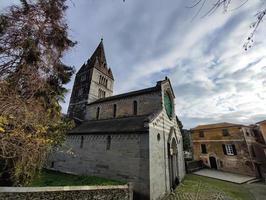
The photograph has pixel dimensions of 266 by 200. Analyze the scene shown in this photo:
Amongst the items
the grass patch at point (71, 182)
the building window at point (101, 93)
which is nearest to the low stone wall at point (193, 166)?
the grass patch at point (71, 182)

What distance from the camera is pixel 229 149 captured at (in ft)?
79.0

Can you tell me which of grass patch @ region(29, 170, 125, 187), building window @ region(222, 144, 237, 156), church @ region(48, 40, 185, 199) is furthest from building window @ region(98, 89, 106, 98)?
building window @ region(222, 144, 237, 156)

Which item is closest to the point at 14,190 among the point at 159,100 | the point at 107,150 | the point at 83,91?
the point at 107,150

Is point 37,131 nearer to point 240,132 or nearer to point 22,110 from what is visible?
point 22,110

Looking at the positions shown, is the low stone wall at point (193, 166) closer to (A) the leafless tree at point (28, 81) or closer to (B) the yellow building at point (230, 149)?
(B) the yellow building at point (230, 149)

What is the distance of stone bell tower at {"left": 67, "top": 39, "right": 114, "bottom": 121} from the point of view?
21.7 m

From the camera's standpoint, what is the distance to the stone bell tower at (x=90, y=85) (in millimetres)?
21703

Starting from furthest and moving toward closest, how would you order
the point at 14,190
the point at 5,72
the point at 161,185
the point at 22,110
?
1. the point at 161,185
2. the point at 14,190
3. the point at 5,72
4. the point at 22,110

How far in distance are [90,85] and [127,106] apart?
27.5 feet

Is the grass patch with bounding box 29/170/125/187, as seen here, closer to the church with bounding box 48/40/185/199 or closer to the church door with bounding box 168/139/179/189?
the church with bounding box 48/40/185/199

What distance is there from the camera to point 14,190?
16.4ft

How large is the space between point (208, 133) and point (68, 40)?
28.7m

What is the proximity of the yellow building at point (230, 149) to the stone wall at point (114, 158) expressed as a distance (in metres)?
20.7

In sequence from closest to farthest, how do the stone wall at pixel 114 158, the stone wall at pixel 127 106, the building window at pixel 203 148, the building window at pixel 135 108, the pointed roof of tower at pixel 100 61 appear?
1. the stone wall at pixel 114 158
2. the stone wall at pixel 127 106
3. the building window at pixel 135 108
4. the pointed roof of tower at pixel 100 61
5. the building window at pixel 203 148
